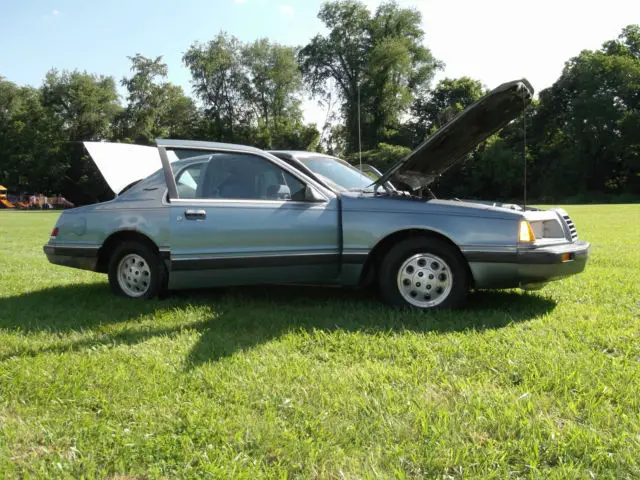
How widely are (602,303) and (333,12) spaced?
60648mm

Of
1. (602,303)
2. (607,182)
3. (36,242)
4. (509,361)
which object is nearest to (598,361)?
(509,361)

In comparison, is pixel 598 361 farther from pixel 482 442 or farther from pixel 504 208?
pixel 504 208

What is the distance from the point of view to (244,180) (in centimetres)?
512

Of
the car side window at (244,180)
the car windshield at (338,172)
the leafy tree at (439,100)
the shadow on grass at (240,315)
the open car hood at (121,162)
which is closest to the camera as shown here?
the shadow on grass at (240,315)

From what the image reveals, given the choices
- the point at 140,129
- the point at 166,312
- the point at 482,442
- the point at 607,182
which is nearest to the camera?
the point at 482,442

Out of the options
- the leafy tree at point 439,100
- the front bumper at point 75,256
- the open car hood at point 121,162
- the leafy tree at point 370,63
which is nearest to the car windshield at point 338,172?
the open car hood at point 121,162

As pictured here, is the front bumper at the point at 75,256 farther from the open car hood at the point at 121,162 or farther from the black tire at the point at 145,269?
the open car hood at the point at 121,162

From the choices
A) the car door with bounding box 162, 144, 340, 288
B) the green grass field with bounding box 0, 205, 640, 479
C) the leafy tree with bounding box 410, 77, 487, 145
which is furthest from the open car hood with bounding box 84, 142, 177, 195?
the leafy tree with bounding box 410, 77, 487, 145

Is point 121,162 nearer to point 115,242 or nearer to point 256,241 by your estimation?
point 115,242

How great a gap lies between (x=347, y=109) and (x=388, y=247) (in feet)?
184

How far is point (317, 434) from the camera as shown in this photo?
97.2 inches

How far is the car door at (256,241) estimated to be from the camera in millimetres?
4836

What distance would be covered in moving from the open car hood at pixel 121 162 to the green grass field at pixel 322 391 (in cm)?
153

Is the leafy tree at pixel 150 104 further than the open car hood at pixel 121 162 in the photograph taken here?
Yes
